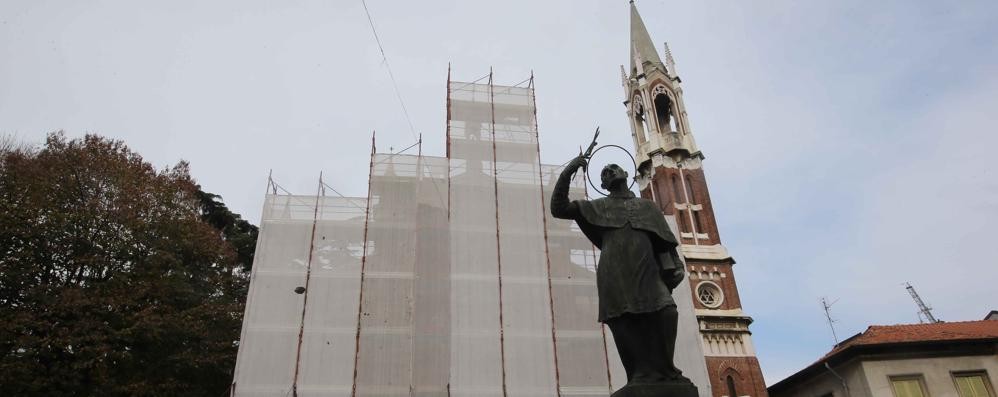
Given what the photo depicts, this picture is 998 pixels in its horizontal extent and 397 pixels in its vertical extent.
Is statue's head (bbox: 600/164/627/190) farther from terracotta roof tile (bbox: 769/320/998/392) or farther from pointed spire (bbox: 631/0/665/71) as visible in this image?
pointed spire (bbox: 631/0/665/71)

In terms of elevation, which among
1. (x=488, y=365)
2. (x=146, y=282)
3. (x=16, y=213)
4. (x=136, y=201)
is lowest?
(x=488, y=365)

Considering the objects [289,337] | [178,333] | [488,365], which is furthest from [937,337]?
[178,333]

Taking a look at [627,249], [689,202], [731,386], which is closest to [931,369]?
[731,386]

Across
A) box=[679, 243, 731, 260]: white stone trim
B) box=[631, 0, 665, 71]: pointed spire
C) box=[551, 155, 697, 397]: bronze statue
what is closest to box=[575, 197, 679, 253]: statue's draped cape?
box=[551, 155, 697, 397]: bronze statue

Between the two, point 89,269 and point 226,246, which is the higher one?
point 226,246

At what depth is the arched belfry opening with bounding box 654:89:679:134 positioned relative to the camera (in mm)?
38469

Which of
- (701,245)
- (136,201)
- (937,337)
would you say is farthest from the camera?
(701,245)

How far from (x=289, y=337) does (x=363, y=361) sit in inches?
85.3

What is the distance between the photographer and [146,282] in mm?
18891

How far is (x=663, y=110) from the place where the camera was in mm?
39406

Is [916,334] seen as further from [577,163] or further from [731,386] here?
[577,163]

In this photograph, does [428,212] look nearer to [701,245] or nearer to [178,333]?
[178,333]

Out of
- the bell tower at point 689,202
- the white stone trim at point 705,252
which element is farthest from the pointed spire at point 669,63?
the white stone trim at point 705,252

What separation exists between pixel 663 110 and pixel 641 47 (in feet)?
18.6
